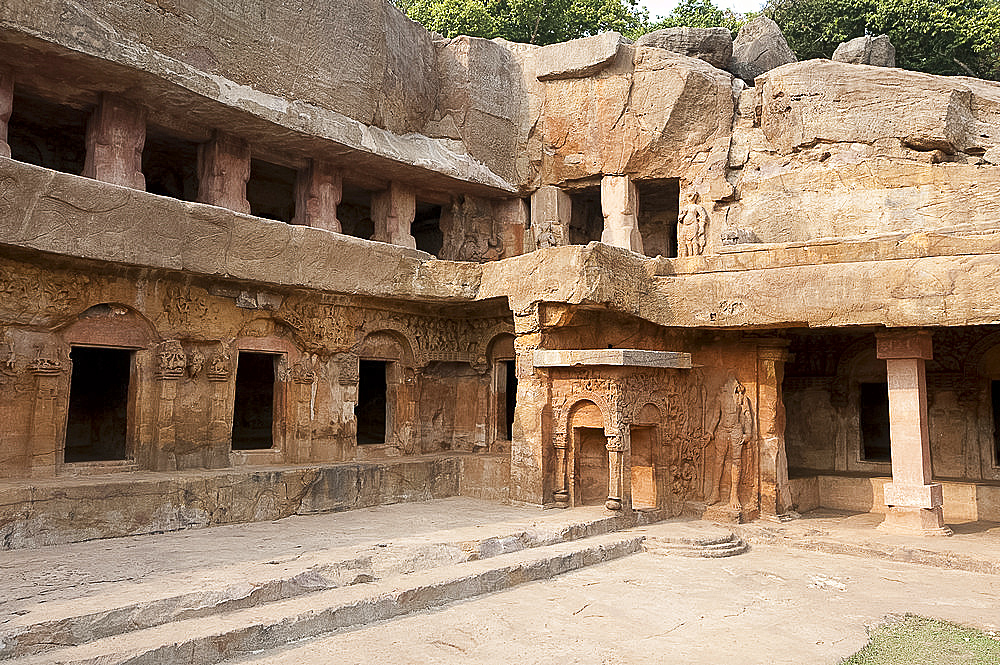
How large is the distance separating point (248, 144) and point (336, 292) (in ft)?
10.2

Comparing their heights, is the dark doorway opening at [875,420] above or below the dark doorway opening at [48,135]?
below

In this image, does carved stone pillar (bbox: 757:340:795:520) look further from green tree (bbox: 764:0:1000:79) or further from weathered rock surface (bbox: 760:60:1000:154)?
green tree (bbox: 764:0:1000:79)

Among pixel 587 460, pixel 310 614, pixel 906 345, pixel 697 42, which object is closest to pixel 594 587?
pixel 310 614

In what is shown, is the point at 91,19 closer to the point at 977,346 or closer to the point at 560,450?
the point at 560,450

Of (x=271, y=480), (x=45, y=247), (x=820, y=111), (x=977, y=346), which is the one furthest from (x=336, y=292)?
(x=977, y=346)

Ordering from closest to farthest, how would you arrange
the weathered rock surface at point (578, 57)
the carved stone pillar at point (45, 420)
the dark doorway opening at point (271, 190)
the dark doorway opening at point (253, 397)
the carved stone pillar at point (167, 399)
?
the carved stone pillar at point (45, 420) → the carved stone pillar at point (167, 399) → the dark doorway opening at point (271, 190) → the weathered rock surface at point (578, 57) → the dark doorway opening at point (253, 397)

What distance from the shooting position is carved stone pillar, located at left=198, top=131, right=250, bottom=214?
11672 mm

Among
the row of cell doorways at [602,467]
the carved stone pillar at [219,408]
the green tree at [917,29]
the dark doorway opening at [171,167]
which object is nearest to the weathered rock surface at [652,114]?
the row of cell doorways at [602,467]

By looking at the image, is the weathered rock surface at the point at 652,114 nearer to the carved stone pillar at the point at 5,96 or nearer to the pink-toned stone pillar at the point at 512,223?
the pink-toned stone pillar at the point at 512,223

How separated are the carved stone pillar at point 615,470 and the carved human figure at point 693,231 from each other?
5.56m

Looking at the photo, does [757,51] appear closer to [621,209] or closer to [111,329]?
[621,209]

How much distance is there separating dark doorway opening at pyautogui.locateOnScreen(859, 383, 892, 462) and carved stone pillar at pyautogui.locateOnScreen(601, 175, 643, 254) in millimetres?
5720

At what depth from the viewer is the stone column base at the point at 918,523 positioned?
1002 centimetres

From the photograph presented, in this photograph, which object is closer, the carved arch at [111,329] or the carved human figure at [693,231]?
the carved arch at [111,329]
